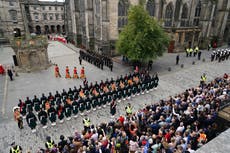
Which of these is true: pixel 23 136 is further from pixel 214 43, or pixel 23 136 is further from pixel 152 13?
pixel 214 43

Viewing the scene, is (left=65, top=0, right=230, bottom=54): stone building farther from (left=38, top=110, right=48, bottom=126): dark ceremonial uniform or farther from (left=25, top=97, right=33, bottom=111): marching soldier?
(left=38, top=110, right=48, bottom=126): dark ceremonial uniform

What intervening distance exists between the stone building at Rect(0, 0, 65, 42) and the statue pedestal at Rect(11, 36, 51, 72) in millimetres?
21517

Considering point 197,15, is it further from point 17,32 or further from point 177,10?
point 17,32

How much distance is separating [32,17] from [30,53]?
38076mm

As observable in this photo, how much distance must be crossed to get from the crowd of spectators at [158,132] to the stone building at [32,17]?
39.0 m

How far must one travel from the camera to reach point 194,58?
27578 mm

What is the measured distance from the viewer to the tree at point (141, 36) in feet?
63.8

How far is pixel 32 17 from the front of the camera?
53.3 meters

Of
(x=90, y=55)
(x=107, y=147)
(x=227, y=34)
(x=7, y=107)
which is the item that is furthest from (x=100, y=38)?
(x=227, y=34)

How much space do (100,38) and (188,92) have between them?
1887 cm

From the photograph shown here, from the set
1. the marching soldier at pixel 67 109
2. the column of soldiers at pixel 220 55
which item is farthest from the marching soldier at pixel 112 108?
the column of soldiers at pixel 220 55

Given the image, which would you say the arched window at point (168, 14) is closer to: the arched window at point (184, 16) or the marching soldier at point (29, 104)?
the arched window at point (184, 16)

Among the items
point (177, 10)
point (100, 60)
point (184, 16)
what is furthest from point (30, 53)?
point (184, 16)

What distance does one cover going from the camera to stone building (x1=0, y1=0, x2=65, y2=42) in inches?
1576
